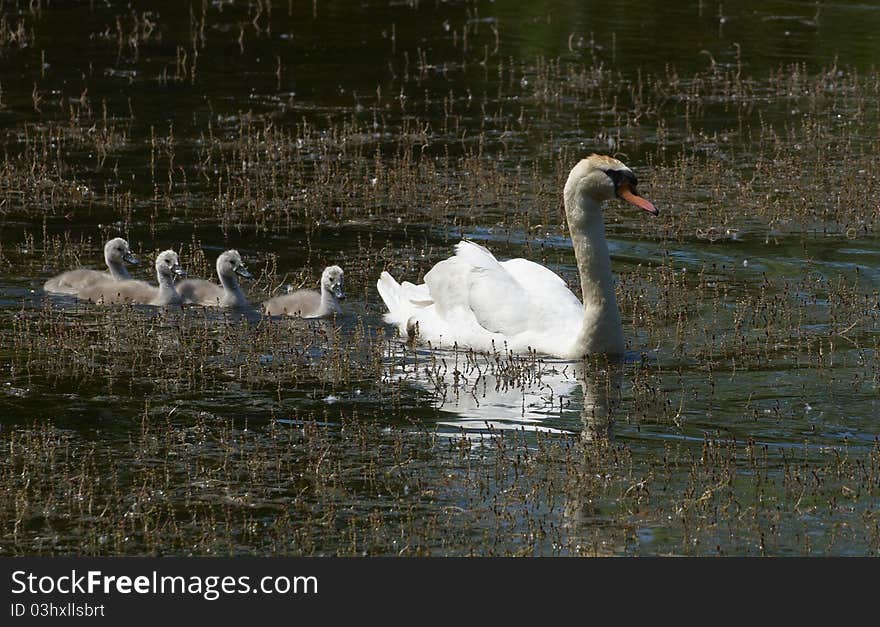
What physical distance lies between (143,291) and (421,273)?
2.54m

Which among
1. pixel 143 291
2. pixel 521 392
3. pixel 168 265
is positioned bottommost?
pixel 521 392

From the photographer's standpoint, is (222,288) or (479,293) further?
(222,288)

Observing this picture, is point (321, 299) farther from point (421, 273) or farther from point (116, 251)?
point (116, 251)

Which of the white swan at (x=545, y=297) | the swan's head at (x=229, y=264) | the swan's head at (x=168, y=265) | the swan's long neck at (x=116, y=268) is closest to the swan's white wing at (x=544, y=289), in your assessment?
the white swan at (x=545, y=297)

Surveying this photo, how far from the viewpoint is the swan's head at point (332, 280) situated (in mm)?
14242

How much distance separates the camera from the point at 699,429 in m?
11.0

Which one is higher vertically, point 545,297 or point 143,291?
point 545,297

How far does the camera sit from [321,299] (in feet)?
47.0

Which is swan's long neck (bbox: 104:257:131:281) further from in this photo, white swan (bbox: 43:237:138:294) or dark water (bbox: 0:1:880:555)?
dark water (bbox: 0:1:880:555)

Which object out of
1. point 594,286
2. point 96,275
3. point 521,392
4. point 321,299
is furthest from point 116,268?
point 521,392

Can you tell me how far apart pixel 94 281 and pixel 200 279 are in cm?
94

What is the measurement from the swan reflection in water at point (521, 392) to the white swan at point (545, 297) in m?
0.17

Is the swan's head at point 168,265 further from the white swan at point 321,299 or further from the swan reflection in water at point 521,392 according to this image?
the swan reflection in water at point 521,392

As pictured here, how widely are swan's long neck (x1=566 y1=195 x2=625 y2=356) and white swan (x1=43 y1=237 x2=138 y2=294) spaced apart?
14.6 ft
